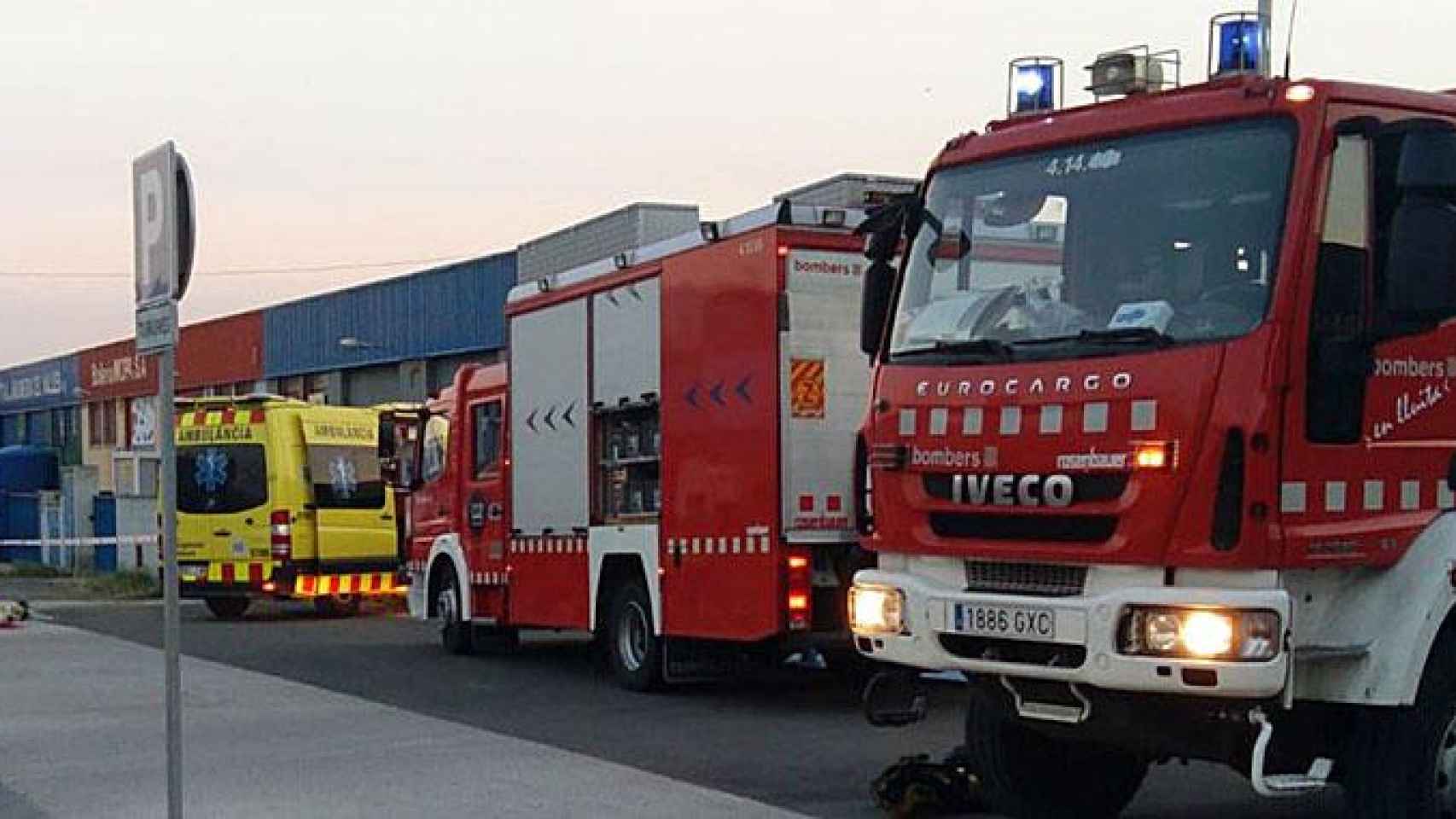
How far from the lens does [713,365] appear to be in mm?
13398

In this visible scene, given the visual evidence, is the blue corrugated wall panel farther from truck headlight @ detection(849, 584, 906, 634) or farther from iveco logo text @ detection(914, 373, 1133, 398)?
iveco logo text @ detection(914, 373, 1133, 398)

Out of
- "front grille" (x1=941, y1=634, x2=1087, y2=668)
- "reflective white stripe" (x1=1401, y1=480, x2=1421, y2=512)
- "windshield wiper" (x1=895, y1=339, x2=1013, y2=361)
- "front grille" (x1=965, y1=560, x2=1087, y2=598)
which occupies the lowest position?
"front grille" (x1=941, y1=634, x2=1087, y2=668)

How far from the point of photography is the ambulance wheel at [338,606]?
26078mm

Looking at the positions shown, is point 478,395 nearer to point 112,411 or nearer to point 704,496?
point 704,496

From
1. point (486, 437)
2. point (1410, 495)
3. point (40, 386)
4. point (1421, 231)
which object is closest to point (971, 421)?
point (1410, 495)

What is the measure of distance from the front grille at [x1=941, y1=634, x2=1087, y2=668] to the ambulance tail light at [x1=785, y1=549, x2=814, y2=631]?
4892mm

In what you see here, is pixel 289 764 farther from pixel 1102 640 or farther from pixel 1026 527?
pixel 1102 640

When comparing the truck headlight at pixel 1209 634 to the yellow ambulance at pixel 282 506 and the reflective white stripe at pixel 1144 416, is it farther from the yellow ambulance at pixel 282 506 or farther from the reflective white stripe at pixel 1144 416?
the yellow ambulance at pixel 282 506

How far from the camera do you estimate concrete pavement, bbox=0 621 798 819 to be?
9.72 metres

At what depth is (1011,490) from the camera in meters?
7.51

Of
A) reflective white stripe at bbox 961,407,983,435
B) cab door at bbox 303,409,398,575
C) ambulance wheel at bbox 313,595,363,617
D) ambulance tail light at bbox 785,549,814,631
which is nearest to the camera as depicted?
reflective white stripe at bbox 961,407,983,435

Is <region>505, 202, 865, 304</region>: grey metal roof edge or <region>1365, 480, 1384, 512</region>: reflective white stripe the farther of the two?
<region>505, 202, 865, 304</region>: grey metal roof edge

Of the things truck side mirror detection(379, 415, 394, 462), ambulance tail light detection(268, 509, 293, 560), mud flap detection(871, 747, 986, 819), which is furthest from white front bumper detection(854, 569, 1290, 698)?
ambulance tail light detection(268, 509, 293, 560)

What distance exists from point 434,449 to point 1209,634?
12.8m
